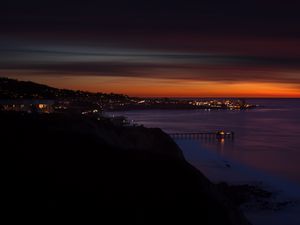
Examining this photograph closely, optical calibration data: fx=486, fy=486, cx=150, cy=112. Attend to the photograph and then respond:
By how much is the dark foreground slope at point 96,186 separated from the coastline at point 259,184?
7465 mm

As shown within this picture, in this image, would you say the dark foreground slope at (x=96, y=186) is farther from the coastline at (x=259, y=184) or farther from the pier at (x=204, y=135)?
the pier at (x=204, y=135)

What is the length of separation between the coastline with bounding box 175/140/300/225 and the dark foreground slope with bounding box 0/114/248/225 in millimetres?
7465

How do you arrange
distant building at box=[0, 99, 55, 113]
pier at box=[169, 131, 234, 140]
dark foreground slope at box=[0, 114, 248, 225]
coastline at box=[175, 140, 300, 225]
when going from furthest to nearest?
pier at box=[169, 131, 234, 140], distant building at box=[0, 99, 55, 113], coastline at box=[175, 140, 300, 225], dark foreground slope at box=[0, 114, 248, 225]

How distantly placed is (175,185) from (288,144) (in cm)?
5575

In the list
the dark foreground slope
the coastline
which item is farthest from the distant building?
the dark foreground slope

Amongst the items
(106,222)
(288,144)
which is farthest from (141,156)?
(288,144)

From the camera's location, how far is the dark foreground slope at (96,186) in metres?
10.8

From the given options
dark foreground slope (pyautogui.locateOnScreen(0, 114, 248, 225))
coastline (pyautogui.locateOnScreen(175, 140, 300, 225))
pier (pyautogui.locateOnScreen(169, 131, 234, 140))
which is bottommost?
pier (pyautogui.locateOnScreen(169, 131, 234, 140))

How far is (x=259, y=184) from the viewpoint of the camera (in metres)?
32.0

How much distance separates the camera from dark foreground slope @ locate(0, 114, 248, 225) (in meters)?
10.8

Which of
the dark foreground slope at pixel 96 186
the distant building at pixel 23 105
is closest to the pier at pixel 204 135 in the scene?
the distant building at pixel 23 105

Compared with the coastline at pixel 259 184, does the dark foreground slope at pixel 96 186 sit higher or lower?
higher

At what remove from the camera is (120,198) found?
1168 cm

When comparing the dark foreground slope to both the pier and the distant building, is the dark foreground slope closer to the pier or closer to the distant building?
the distant building
